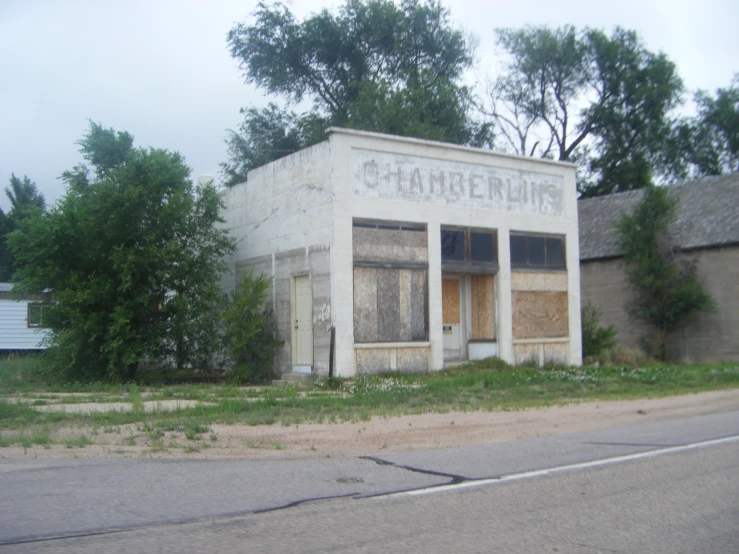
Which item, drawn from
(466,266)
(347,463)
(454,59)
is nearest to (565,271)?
(466,266)

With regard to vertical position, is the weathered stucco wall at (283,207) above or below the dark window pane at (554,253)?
above

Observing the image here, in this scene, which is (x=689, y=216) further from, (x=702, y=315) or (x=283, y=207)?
(x=283, y=207)

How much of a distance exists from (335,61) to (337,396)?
34531mm

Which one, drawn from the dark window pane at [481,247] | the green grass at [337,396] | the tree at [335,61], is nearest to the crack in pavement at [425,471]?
the green grass at [337,396]

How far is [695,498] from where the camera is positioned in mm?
7090

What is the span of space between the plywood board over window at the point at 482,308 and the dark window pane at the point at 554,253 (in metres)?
2.35

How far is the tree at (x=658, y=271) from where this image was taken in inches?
1168

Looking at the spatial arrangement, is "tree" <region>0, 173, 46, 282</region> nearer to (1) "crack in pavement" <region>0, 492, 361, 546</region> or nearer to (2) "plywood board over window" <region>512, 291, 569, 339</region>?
(2) "plywood board over window" <region>512, 291, 569, 339</region>

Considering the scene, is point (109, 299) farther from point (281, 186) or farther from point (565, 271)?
point (565, 271)

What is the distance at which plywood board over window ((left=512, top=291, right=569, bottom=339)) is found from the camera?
73.5 feet

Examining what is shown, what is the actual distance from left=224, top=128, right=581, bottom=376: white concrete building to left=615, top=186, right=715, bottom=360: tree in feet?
25.8

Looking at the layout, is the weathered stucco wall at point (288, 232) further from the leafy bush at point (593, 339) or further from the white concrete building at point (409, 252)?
the leafy bush at point (593, 339)

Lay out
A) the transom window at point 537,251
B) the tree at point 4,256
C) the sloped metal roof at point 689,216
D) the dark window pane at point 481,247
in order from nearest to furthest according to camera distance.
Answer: the dark window pane at point 481,247
the transom window at point 537,251
the sloped metal roof at point 689,216
the tree at point 4,256

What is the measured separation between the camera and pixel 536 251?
23.0 meters
